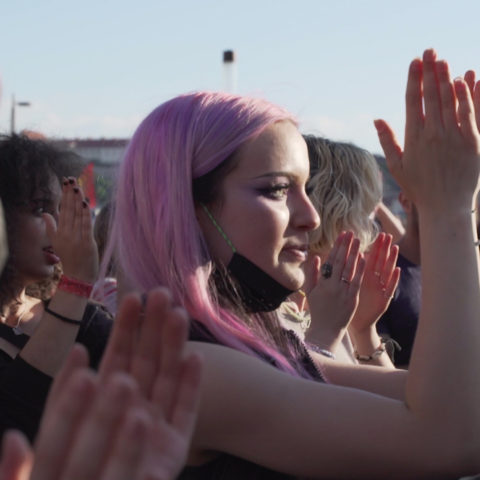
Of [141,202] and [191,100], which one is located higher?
[191,100]

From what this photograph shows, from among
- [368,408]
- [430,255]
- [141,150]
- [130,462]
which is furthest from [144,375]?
[141,150]

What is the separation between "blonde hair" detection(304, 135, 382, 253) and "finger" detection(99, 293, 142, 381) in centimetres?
275

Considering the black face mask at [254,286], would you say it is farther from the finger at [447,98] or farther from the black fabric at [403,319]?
the black fabric at [403,319]

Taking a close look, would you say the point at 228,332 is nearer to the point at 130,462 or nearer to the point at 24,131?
the point at 130,462

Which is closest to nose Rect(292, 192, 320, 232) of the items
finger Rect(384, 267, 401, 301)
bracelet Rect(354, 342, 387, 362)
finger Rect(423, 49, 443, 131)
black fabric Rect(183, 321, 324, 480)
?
finger Rect(423, 49, 443, 131)

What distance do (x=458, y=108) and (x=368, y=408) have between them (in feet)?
2.29

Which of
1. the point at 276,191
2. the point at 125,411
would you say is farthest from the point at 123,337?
the point at 276,191

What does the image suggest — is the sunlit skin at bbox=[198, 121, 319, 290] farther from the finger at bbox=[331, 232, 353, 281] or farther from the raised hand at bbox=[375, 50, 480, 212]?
the finger at bbox=[331, 232, 353, 281]

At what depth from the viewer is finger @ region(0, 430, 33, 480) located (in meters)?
0.78

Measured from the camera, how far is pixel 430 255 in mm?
1577

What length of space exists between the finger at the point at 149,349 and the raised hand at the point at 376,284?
5.47 ft

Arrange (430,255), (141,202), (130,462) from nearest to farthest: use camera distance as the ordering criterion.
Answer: (130,462)
(430,255)
(141,202)

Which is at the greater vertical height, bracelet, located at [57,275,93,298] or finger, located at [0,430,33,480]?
finger, located at [0,430,33,480]

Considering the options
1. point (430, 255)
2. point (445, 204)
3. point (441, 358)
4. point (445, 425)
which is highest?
point (445, 204)
